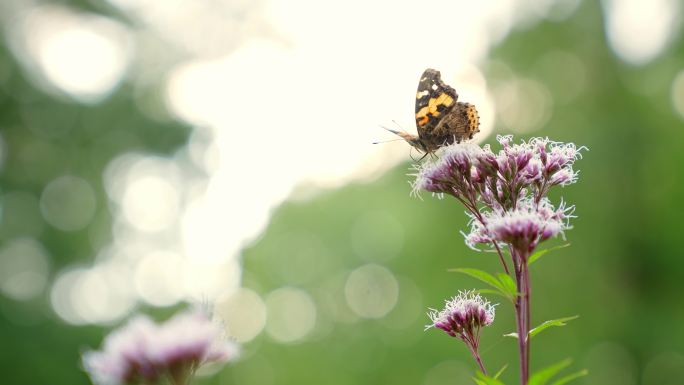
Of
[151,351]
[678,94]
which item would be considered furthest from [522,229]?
[678,94]

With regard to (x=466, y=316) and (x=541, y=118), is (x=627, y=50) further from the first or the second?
(x=466, y=316)

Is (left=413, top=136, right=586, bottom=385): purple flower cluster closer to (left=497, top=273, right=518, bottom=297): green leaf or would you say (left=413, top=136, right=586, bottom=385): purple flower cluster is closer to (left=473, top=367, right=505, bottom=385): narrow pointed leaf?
(left=497, top=273, right=518, bottom=297): green leaf

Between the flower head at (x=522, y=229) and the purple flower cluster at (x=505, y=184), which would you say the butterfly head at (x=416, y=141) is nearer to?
the purple flower cluster at (x=505, y=184)

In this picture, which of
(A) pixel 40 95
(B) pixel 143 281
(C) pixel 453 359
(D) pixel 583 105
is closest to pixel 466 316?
(C) pixel 453 359

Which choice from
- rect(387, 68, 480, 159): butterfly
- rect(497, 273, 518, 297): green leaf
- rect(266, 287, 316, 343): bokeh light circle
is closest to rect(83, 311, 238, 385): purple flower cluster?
rect(497, 273, 518, 297): green leaf

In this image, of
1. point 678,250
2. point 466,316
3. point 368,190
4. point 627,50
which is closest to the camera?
point 466,316

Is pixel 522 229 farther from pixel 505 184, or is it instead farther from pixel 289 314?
pixel 289 314
